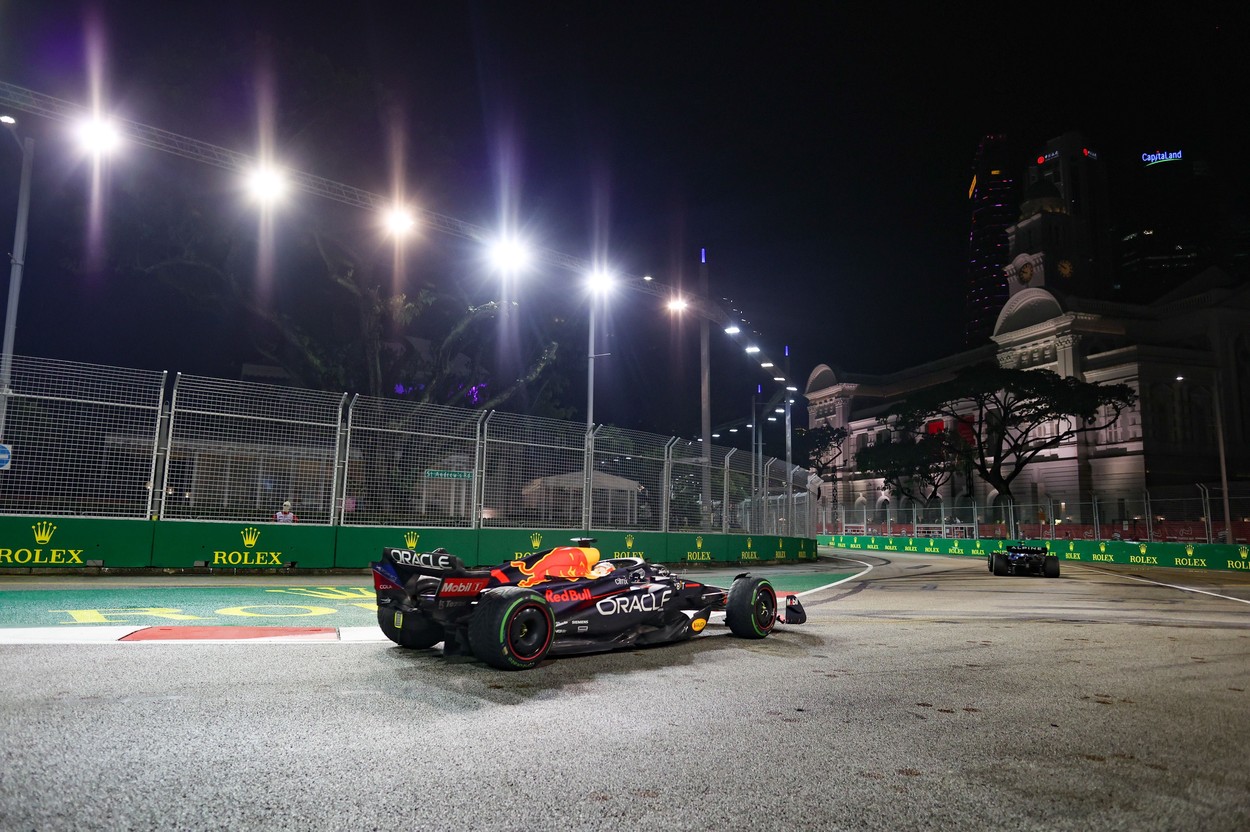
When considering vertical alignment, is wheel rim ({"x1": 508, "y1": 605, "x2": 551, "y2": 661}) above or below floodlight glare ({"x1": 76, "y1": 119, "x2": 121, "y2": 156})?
below

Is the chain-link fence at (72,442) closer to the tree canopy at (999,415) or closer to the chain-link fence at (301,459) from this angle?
the chain-link fence at (301,459)

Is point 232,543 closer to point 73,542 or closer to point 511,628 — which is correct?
point 73,542

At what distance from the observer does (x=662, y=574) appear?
7.65 meters

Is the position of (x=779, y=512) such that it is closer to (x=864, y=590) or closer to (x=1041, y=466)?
(x=864, y=590)

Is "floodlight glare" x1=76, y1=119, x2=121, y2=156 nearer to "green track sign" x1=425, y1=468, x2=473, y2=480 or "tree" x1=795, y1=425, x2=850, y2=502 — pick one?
"green track sign" x1=425, y1=468, x2=473, y2=480

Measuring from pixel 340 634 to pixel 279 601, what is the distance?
3.70m

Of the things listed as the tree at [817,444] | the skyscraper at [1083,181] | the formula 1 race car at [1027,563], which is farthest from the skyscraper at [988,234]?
the formula 1 race car at [1027,563]

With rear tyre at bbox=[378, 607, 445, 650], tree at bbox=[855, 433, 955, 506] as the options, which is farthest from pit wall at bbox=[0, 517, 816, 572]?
tree at bbox=[855, 433, 955, 506]

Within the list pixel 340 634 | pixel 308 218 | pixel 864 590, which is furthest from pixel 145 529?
pixel 308 218

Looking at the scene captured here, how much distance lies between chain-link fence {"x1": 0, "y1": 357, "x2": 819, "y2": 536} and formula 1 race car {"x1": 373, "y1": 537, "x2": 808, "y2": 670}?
903 centimetres

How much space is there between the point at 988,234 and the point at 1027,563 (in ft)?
612

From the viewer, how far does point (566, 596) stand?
21.9 feet

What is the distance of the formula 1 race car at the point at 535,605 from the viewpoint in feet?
20.0

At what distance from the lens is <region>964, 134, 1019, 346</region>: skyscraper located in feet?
598
